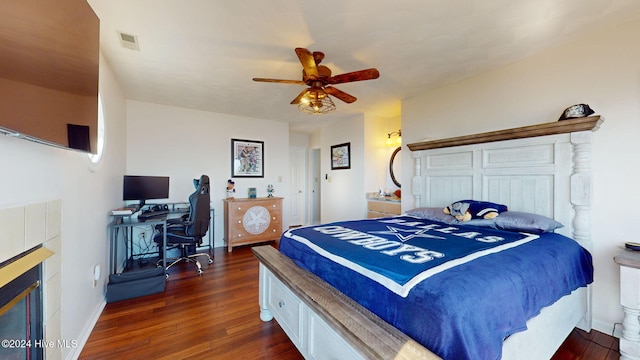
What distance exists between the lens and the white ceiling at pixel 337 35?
175cm

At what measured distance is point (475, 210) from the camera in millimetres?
2408

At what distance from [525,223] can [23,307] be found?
3235 mm

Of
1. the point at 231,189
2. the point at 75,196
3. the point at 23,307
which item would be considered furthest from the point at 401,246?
the point at 231,189

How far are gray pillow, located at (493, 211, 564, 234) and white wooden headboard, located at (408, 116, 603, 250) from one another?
25 cm

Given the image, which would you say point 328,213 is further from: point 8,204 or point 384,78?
point 8,204

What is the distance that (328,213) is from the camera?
17.2 feet

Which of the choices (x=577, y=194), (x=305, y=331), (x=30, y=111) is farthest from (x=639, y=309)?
(x=30, y=111)

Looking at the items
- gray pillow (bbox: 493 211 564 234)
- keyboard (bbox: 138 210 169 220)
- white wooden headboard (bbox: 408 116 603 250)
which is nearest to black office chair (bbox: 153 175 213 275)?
keyboard (bbox: 138 210 169 220)

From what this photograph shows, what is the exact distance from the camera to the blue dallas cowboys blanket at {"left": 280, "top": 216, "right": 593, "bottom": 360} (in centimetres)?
97

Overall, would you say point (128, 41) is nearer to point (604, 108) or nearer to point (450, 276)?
point (450, 276)

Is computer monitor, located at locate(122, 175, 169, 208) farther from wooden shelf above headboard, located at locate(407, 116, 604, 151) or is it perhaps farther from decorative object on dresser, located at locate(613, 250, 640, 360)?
decorative object on dresser, located at locate(613, 250, 640, 360)

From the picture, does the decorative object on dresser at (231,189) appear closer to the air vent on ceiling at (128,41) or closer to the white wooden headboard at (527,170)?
the air vent on ceiling at (128,41)

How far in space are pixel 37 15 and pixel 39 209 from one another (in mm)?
891

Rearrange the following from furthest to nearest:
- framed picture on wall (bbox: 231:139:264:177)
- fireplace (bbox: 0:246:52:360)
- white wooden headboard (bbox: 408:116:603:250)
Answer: framed picture on wall (bbox: 231:139:264:177) < white wooden headboard (bbox: 408:116:603:250) < fireplace (bbox: 0:246:52:360)
